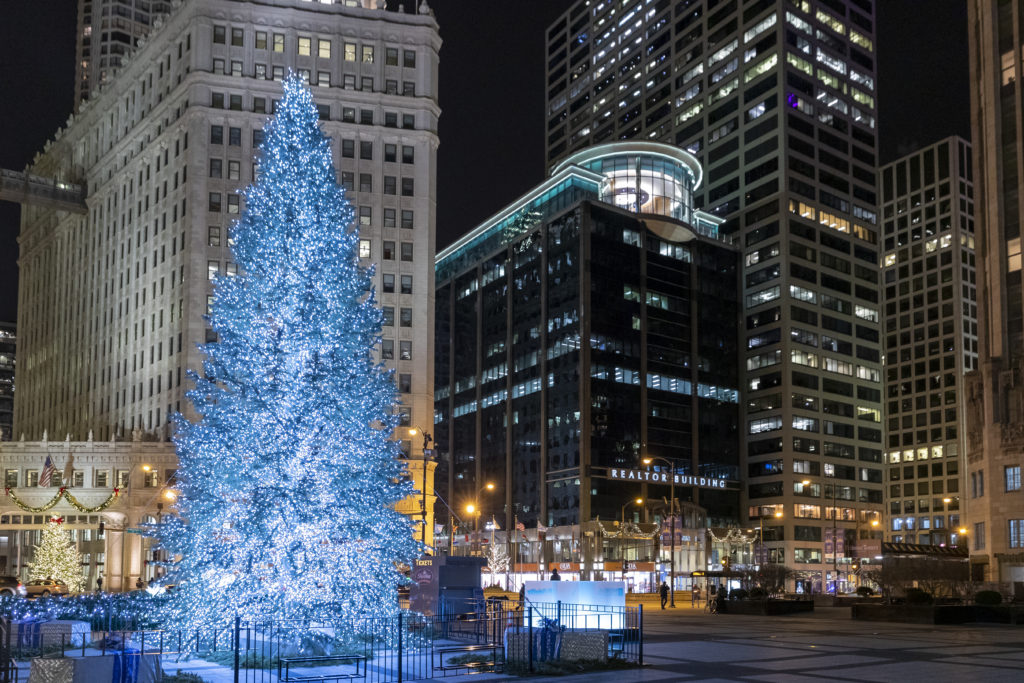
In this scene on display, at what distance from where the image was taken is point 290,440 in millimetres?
25750

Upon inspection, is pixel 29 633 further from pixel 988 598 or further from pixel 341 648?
A: pixel 988 598

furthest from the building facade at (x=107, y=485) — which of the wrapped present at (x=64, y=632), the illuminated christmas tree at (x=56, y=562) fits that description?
the wrapped present at (x=64, y=632)

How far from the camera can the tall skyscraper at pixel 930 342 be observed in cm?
18450

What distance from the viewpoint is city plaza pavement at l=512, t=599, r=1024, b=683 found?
2291 cm

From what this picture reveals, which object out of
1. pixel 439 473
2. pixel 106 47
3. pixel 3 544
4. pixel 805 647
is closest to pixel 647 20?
A: pixel 439 473

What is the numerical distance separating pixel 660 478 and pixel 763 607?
71941mm

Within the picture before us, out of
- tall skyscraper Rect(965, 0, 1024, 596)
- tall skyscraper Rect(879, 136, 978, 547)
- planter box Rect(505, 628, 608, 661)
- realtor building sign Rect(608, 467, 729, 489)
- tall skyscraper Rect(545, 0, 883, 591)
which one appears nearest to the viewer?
planter box Rect(505, 628, 608, 661)

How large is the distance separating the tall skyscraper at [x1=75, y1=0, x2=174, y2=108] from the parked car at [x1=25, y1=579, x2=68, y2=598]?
141909 mm

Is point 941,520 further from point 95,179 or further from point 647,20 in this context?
point 95,179

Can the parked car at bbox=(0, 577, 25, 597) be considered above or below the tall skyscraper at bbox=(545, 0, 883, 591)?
below

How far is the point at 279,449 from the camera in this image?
25594mm

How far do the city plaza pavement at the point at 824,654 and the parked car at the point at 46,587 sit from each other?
3372 cm

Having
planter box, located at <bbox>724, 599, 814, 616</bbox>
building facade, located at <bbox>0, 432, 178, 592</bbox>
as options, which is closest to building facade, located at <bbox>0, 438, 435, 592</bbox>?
building facade, located at <bbox>0, 432, 178, 592</bbox>

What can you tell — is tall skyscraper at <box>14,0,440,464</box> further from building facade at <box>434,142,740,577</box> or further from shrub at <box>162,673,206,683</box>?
shrub at <box>162,673,206,683</box>
